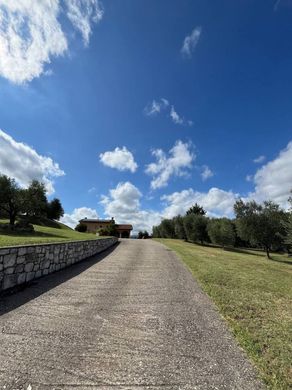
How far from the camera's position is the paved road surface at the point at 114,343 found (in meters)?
3.19

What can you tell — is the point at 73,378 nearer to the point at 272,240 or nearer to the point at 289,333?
the point at 289,333

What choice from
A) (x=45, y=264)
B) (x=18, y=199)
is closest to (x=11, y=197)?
(x=18, y=199)

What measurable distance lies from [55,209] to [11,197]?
41.3 m

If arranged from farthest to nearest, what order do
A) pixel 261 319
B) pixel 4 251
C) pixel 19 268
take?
pixel 19 268, pixel 4 251, pixel 261 319

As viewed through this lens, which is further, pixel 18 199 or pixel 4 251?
pixel 18 199

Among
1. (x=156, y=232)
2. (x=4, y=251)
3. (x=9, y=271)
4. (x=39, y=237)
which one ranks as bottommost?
(x=9, y=271)

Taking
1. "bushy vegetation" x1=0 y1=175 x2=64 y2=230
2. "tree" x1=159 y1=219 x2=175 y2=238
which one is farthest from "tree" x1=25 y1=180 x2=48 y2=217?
"tree" x1=159 y1=219 x2=175 y2=238

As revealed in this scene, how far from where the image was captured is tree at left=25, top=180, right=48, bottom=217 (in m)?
37.0

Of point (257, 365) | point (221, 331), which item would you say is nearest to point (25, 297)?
point (221, 331)

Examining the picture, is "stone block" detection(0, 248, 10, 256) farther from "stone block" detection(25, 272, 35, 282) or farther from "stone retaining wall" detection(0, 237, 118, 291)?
"stone block" detection(25, 272, 35, 282)

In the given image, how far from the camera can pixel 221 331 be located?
16.1 ft

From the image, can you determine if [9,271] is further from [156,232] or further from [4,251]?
[156,232]

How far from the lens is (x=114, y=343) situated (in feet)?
13.7

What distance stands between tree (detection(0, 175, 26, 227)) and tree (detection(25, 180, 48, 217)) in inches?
30.3
